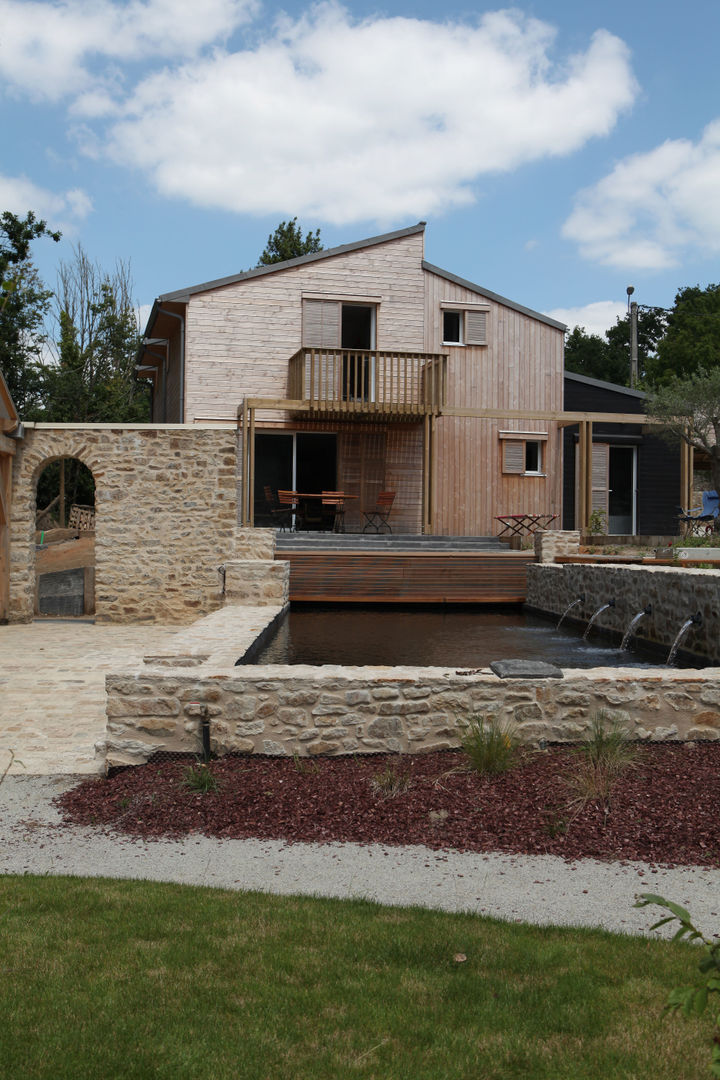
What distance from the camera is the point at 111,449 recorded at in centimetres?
1320

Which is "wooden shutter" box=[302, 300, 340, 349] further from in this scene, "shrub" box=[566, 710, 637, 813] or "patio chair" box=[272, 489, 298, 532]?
"shrub" box=[566, 710, 637, 813]

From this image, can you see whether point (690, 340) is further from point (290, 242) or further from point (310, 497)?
point (310, 497)

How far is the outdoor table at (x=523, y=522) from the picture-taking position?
1836cm

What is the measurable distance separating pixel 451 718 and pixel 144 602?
29.9 ft

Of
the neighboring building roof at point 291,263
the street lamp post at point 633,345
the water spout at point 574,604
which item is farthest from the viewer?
the street lamp post at point 633,345

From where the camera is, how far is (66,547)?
20.2m

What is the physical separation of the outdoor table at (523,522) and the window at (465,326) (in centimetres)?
389

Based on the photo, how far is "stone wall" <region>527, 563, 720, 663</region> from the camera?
8.92m

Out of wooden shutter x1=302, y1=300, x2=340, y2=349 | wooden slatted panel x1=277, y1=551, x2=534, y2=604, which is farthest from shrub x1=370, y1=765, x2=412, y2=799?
wooden shutter x1=302, y1=300, x2=340, y2=349

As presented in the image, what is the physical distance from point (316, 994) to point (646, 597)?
8612mm

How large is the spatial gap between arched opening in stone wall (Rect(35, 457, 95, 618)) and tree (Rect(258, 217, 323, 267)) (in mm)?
12002

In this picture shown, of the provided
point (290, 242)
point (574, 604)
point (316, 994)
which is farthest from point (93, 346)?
point (316, 994)

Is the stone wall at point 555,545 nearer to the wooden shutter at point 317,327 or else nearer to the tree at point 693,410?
the tree at point 693,410

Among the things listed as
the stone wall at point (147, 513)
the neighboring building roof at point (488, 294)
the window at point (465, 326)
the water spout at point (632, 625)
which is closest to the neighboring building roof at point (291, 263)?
the neighboring building roof at point (488, 294)
